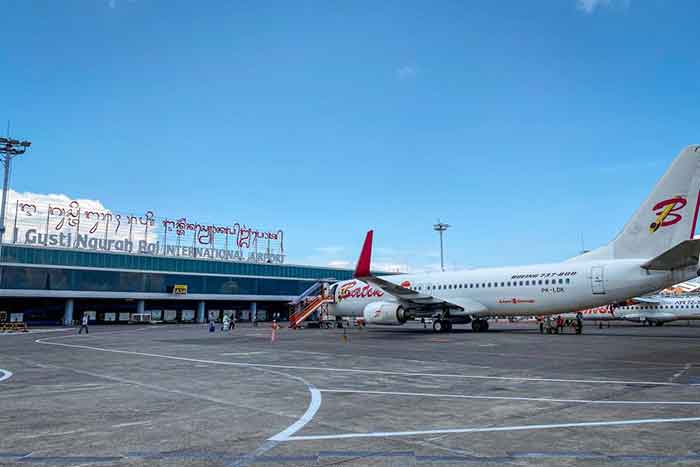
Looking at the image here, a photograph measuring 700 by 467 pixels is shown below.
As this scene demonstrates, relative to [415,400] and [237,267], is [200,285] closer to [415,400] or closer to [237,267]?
[237,267]

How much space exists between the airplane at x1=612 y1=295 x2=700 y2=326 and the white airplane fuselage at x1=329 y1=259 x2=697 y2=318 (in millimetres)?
29272

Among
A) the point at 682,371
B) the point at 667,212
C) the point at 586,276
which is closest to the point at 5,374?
the point at 682,371

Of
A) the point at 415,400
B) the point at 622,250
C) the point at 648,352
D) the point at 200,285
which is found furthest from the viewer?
the point at 200,285

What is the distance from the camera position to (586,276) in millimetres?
27906

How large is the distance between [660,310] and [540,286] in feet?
115

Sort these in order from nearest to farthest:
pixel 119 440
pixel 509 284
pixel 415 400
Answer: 1. pixel 119 440
2. pixel 415 400
3. pixel 509 284

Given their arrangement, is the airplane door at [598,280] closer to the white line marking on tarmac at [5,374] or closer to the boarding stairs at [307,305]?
the boarding stairs at [307,305]

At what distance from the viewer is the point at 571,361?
1536 centimetres

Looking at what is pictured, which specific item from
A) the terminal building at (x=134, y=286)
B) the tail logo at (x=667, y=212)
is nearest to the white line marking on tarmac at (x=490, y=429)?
the tail logo at (x=667, y=212)

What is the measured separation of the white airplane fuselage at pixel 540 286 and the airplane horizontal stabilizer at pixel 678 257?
1.40 feet

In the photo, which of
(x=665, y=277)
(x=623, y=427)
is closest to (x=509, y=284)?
(x=665, y=277)

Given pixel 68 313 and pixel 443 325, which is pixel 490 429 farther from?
pixel 68 313

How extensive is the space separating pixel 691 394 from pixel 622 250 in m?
20.3

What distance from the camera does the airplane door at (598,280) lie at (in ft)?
89.3
